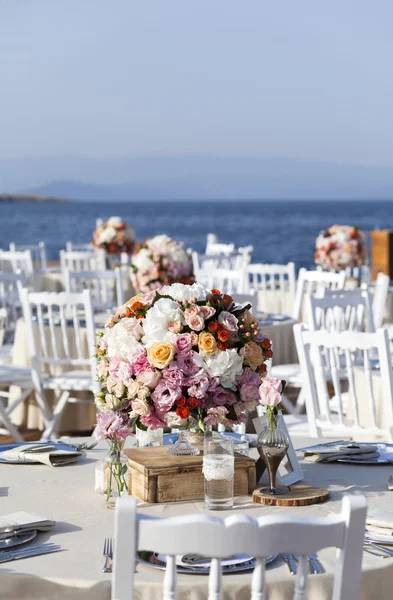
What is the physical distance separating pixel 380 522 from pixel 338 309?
376cm

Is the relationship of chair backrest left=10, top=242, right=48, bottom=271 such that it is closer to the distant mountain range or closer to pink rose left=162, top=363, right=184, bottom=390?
pink rose left=162, top=363, right=184, bottom=390

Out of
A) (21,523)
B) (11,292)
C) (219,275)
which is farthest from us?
(11,292)

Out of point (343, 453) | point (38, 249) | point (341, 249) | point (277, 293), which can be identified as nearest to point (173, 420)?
point (343, 453)

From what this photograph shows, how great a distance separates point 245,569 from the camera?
6.43ft

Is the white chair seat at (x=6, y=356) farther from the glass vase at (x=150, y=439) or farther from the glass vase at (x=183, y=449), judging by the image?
the glass vase at (x=183, y=449)

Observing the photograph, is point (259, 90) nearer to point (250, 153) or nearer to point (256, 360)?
point (250, 153)

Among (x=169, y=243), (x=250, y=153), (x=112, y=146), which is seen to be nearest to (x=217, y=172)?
(x=112, y=146)

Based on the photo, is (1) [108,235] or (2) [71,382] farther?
(1) [108,235]

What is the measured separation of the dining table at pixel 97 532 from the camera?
1.92 metres

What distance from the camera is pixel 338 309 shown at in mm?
5941

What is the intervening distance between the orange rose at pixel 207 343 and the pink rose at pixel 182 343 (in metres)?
0.03

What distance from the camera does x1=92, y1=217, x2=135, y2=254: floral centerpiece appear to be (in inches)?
378

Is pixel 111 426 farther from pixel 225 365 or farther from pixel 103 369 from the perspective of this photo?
pixel 225 365

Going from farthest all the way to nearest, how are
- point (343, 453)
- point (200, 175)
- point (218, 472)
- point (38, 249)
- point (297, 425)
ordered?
point (200, 175) < point (38, 249) < point (297, 425) < point (343, 453) < point (218, 472)
